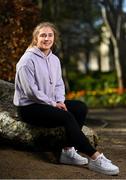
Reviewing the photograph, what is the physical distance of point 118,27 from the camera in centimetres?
2350

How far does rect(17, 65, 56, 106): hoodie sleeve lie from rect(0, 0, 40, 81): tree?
4064 millimetres

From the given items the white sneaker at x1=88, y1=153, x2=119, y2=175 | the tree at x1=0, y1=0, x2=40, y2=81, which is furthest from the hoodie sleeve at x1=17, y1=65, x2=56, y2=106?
the tree at x1=0, y1=0, x2=40, y2=81

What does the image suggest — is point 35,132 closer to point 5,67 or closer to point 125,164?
point 125,164

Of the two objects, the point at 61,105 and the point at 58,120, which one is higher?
the point at 61,105

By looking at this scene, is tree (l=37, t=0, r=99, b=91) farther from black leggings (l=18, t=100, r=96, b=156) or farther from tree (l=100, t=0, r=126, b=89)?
black leggings (l=18, t=100, r=96, b=156)

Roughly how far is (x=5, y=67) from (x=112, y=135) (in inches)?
92.0

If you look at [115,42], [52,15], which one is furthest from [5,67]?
[52,15]

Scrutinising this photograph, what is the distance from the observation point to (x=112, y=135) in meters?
10.3

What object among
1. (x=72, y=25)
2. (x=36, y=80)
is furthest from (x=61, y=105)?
(x=72, y=25)

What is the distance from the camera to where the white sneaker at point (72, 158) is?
272 inches

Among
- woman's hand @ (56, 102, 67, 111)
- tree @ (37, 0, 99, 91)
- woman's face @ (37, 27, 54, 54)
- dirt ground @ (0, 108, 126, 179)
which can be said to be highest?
tree @ (37, 0, 99, 91)

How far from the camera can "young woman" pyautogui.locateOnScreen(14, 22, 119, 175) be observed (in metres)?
6.61

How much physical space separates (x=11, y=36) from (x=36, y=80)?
14.0 feet

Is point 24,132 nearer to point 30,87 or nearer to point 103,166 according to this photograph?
point 30,87
